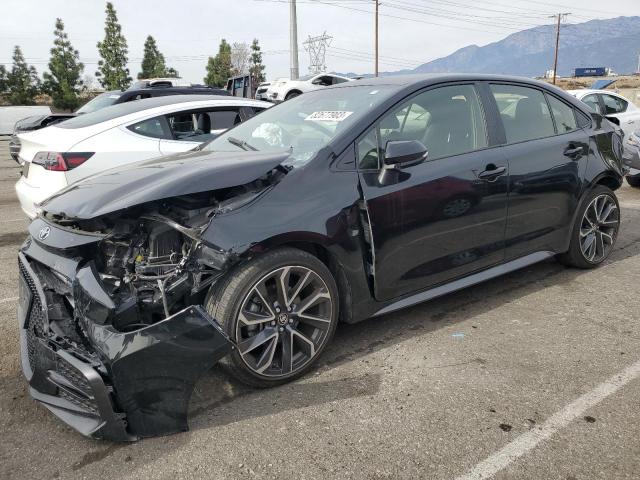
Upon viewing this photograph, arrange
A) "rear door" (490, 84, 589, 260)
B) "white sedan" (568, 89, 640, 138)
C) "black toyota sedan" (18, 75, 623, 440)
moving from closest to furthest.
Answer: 1. "black toyota sedan" (18, 75, 623, 440)
2. "rear door" (490, 84, 589, 260)
3. "white sedan" (568, 89, 640, 138)

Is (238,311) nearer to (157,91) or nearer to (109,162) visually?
(109,162)

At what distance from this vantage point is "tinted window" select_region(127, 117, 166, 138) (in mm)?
5246

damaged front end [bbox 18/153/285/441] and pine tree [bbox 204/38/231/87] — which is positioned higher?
pine tree [bbox 204/38/231/87]

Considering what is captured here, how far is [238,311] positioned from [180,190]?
660 mm

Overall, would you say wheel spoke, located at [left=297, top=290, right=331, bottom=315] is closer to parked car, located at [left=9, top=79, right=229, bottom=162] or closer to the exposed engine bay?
the exposed engine bay

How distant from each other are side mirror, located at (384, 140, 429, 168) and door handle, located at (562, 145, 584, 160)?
1722 mm

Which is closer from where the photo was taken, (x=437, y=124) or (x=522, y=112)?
(x=437, y=124)

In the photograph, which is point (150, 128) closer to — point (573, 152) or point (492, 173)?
point (492, 173)

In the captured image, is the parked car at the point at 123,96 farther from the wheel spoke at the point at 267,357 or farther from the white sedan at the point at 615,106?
the white sedan at the point at 615,106

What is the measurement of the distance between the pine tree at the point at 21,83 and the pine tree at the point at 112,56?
8.07 m

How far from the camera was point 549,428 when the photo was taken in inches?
94.0

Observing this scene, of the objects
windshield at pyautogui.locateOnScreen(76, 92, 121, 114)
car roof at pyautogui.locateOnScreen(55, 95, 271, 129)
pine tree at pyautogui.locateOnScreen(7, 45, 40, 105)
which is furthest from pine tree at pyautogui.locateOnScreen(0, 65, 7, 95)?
car roof at pyautogui.locateOnScreen(55, 95, 271, 129)

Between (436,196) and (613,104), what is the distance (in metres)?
10.3

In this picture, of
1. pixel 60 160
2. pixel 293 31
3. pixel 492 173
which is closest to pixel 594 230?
pixel 492 173
